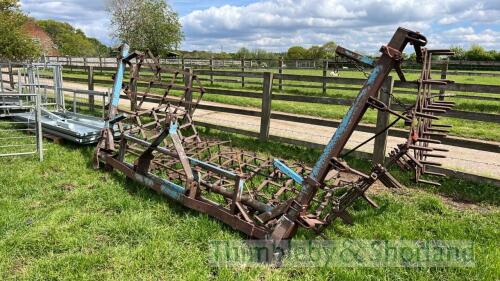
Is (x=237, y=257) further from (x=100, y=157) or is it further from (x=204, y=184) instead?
(x=100, y=157)

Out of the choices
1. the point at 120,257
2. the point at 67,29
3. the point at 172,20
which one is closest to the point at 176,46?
the point at 172,20

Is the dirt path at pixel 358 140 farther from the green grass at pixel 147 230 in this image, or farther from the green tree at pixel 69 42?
the green tree at pixel 69 42

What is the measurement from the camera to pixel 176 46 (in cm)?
4544

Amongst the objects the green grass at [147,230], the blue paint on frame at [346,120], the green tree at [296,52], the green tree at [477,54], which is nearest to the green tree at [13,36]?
the green grass at [147,230]

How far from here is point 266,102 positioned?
7.79 meters

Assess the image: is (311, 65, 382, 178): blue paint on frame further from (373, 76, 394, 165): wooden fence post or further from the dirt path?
the dirt path

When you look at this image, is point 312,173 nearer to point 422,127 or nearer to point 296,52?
point 422,127

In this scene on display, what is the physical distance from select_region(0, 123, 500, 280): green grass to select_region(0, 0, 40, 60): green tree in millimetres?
20092

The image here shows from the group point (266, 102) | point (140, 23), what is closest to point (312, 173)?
point (266, 102)

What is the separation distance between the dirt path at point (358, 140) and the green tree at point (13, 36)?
15.9 metres

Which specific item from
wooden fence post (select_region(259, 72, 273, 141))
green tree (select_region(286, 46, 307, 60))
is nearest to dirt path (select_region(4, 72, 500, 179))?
wooden fence post (select_region(259, 72, 273, 141))

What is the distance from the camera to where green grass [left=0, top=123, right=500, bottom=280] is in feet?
11.3

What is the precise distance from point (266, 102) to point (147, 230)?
4241 millimetres

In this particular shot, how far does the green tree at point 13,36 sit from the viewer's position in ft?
72.7
